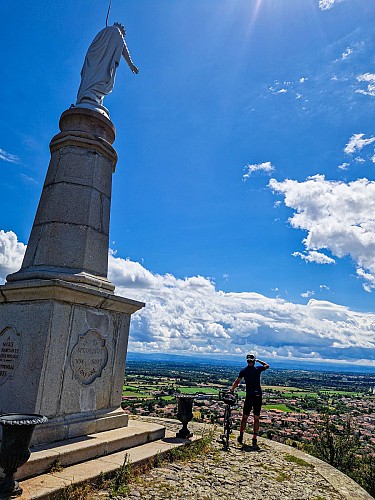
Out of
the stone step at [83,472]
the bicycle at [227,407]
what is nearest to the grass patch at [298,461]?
the bicycle at [227,407]

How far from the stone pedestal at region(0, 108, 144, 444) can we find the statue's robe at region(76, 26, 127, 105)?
886 millimetres

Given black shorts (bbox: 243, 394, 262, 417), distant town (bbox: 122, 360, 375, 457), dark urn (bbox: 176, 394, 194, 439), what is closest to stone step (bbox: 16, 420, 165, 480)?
dark urn (bbox: 176, 394, 194, 439)

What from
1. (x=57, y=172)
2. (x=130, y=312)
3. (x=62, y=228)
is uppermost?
(x=57, y=172)

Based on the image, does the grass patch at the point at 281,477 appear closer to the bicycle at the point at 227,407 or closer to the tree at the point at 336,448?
the bicycle at the point at 227,407

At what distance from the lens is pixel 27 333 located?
5.39 metres

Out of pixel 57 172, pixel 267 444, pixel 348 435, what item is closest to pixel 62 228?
pixel 57 172

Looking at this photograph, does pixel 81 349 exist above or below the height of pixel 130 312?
below

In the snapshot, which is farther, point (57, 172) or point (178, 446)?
point (57, 172)

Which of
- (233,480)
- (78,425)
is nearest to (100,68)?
(78,425)

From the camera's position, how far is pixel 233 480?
16.8 feet

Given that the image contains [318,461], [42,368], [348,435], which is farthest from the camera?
[348,435]

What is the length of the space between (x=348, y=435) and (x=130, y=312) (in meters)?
6.90

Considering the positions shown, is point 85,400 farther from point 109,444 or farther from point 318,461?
point 318,461

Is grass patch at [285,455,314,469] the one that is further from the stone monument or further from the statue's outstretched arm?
the statue's outstretched arm
